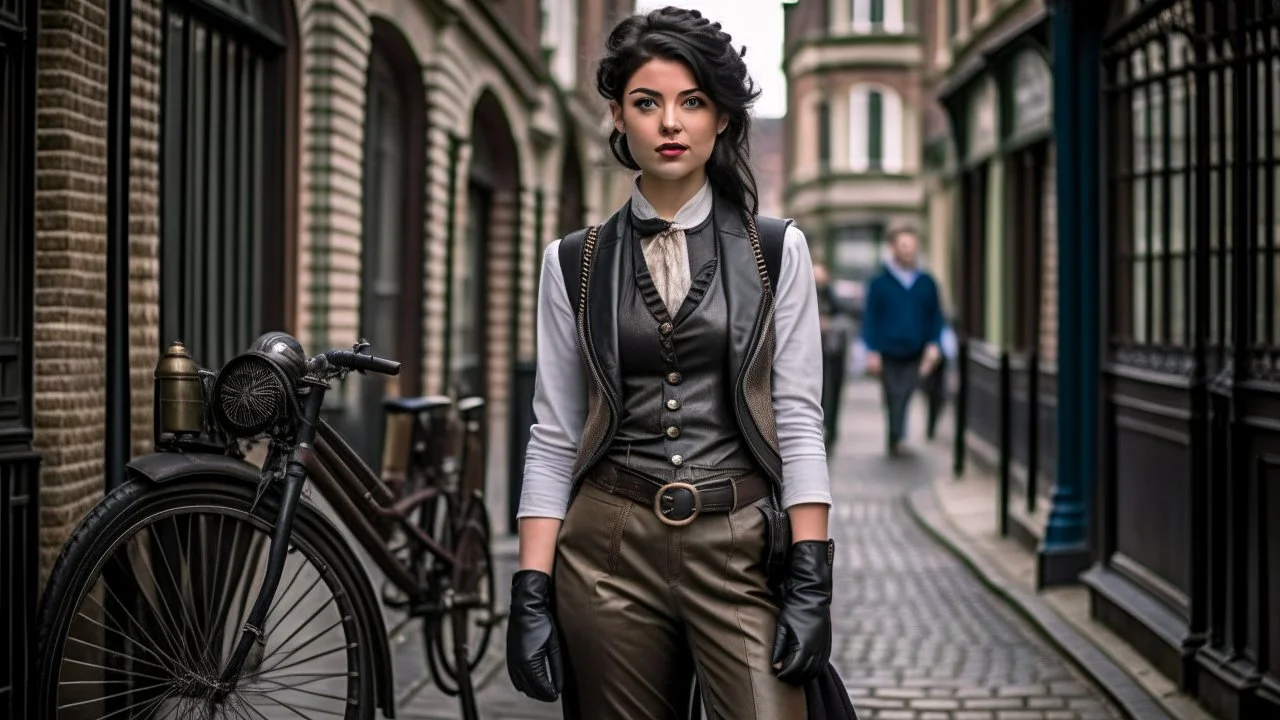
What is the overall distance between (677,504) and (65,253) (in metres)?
2.50

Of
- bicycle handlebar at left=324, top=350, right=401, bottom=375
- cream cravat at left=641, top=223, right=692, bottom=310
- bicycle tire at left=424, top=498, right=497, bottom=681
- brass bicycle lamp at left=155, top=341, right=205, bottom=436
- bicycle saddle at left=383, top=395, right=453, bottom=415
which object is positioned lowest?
bicycle tire at left=424, top=498, right=497, bottom=681

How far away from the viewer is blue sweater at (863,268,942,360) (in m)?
14.7

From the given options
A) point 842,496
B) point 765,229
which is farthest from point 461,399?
point 842,496

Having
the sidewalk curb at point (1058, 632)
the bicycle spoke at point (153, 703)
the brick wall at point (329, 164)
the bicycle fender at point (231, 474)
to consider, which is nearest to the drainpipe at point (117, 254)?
the bicycle fender at point (231, 474)

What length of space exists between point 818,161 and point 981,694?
119 feet

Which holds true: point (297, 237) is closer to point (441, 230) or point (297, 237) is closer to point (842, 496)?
point (441, 230)

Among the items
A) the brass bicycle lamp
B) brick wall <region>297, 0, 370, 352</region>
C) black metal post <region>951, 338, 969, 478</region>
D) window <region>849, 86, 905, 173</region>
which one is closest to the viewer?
the brass bicycle lamp

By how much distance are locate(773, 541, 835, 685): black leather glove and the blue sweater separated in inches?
468

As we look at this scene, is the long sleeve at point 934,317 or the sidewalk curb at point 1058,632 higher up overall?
the long sleeve at point 934,317

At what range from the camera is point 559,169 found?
801 inches

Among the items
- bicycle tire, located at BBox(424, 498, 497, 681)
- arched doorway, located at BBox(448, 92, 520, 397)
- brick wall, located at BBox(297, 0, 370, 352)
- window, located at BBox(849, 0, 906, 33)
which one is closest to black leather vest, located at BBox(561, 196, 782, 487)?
bicycle tire, located at BBox(424, 498, 497, 681)

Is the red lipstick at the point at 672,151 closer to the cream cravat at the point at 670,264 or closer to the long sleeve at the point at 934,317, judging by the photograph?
the cream cravat at the point at 670,264

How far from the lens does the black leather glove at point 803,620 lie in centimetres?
294

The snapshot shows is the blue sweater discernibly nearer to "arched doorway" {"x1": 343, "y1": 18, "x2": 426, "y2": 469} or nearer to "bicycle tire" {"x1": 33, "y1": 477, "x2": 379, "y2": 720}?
"arched doorway" {"x1": 343, "y1": 18, "x2": 426, "y2": 469}
